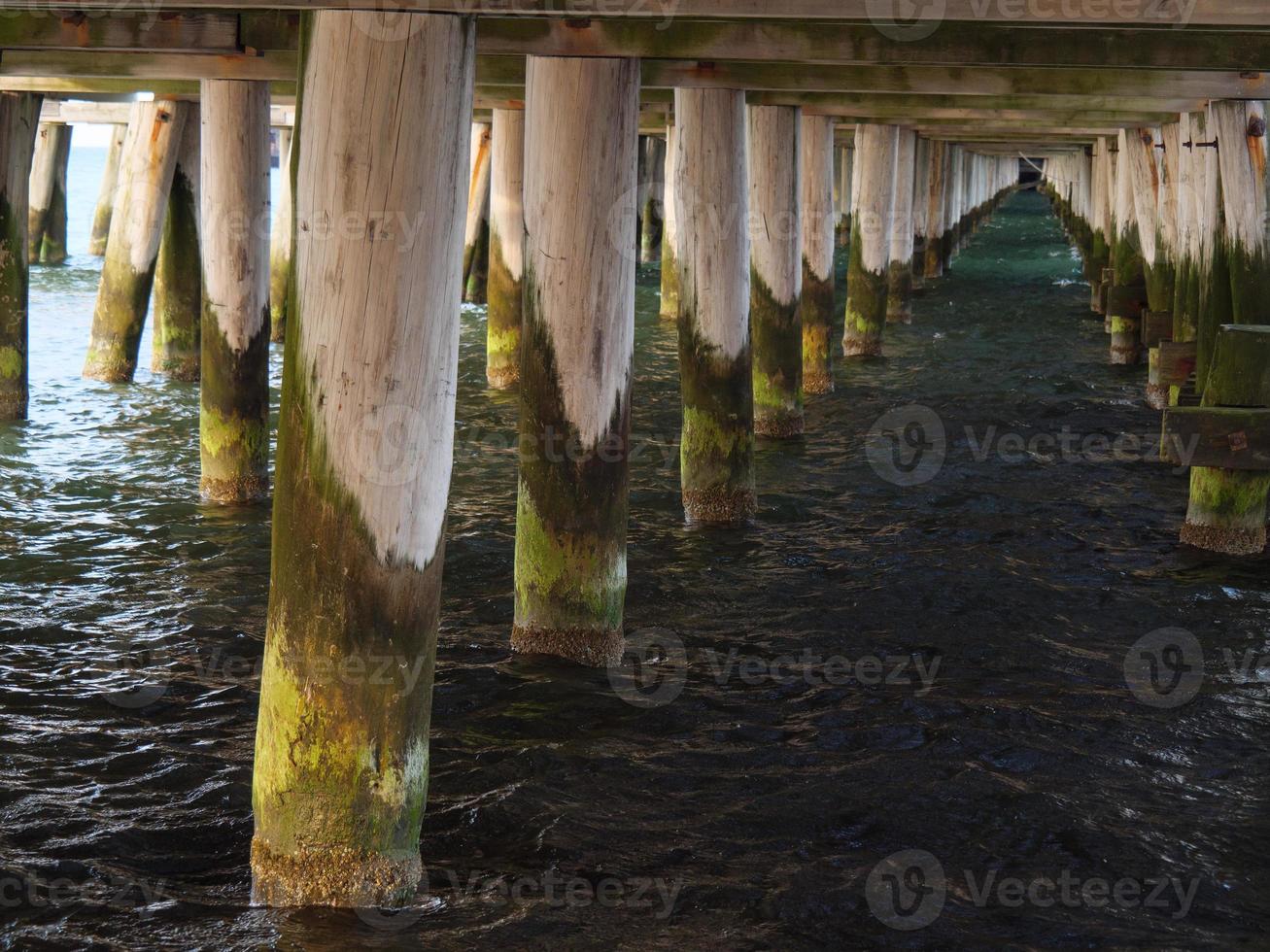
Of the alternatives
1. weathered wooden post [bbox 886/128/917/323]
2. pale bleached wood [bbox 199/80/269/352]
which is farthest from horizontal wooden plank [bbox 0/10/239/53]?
weathered wooden post [bbox 886/128/917/323]

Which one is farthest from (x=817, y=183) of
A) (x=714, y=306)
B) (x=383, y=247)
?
(x=383, y=247)

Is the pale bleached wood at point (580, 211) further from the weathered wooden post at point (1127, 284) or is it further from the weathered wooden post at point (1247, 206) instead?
the weathered wooden post at point (1127, 284)

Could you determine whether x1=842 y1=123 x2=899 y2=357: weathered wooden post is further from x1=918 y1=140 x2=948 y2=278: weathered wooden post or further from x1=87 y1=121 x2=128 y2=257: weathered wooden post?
x1=87 y1=121 x2=128 y2=257: weathered wooden post

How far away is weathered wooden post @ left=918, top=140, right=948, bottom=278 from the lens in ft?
74.9

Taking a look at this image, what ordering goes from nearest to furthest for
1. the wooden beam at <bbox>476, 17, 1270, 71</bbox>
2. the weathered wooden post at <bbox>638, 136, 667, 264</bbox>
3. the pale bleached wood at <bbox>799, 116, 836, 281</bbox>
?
the wooden beam at <bbox>476, 17, 1270, 71</bbox> → the pale bleached wood at <bbox>799, 116, 836, 281</bbox> → the weathered wooden post at <bbox>638, 136, 667, 264</bbox>

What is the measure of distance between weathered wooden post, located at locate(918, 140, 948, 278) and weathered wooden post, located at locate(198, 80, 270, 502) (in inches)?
618

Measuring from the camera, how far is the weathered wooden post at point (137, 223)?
418 inches

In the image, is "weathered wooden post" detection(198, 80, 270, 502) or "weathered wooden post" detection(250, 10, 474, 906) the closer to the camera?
"weathered wooden post" detection(250, 10, 474, 906)

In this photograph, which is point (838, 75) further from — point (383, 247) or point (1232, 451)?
point (383, 247)

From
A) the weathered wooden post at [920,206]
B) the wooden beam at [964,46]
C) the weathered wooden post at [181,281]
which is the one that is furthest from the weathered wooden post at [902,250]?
the wooden beam at [964,46]

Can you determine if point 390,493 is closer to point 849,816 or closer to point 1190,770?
point 849,816

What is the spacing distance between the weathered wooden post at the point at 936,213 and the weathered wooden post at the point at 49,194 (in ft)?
38.2

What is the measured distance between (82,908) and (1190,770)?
3.34 metres

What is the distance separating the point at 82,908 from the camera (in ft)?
13.0
